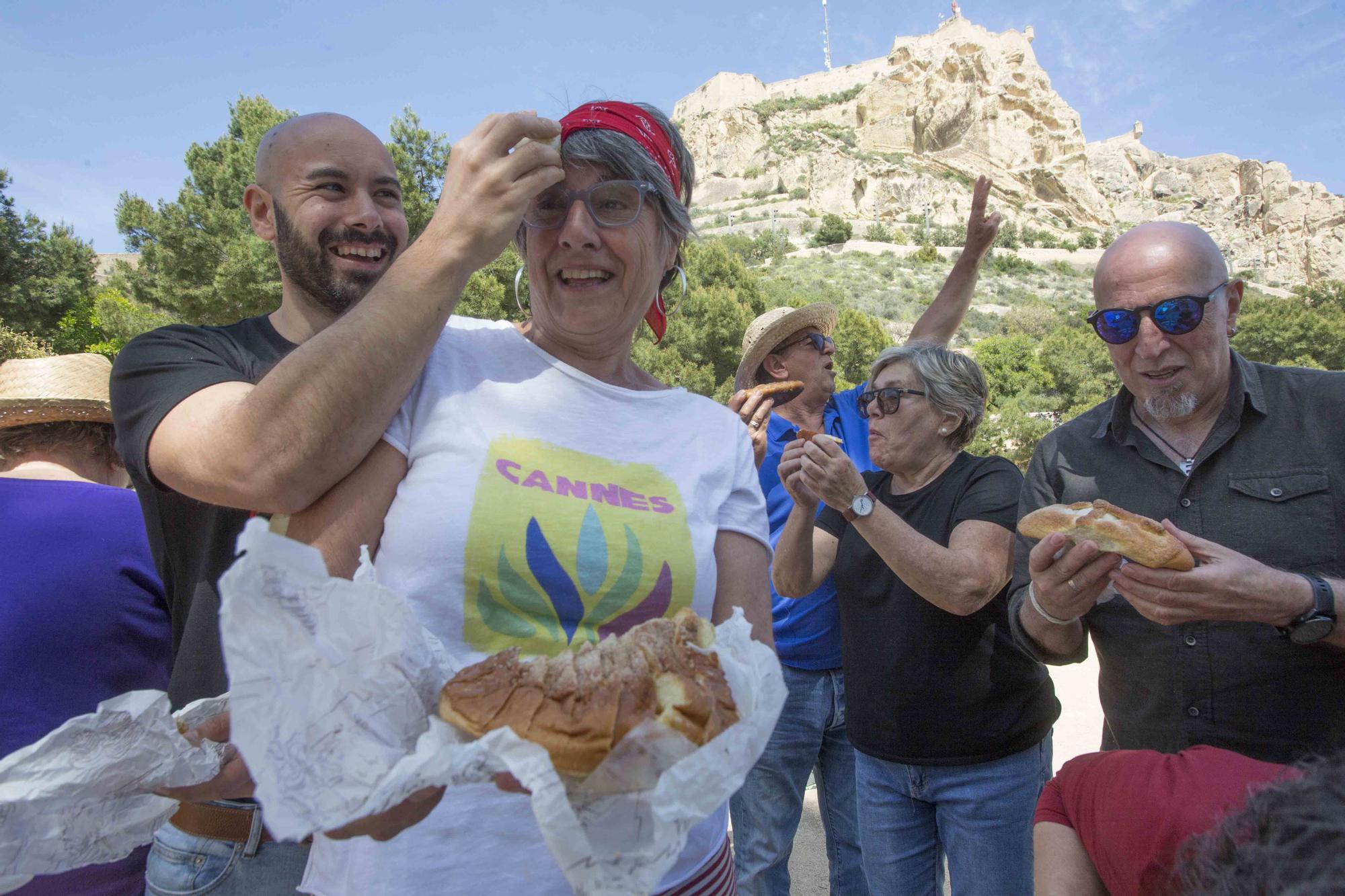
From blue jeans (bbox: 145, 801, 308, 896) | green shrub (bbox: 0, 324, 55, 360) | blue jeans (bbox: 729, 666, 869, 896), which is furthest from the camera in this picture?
green shrub (bbox: 0, 324, 55, 360)

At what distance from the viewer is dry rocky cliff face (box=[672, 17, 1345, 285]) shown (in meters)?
62.2

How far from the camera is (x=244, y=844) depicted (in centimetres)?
156

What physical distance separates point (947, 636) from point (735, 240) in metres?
50.5

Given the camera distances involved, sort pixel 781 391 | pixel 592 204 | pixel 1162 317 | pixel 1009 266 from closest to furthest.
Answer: pixel 592 204 < pixel 1162 317 < pixel 781 391 < pixel 1009 266

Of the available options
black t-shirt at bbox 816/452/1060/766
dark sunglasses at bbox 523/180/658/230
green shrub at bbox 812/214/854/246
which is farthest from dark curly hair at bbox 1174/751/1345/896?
green shrub at bbox 812/214/854/246

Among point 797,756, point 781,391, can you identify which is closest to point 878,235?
point 781,391

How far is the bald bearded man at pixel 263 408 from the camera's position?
1.00 meters

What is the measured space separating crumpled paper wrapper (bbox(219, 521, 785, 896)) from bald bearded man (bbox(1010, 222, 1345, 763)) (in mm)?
1395

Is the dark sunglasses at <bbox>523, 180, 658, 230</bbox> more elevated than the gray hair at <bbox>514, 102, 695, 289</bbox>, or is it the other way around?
the gray hair at <bbox>514, 102, 695, 289</bbox>

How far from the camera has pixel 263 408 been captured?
3.23ft

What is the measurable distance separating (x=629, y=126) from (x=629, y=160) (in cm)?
9

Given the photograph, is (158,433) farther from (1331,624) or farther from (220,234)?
(220,234)

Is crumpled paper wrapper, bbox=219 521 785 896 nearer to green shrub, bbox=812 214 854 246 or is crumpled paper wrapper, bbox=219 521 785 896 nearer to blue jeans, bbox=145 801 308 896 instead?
blue jeans, bbox=145 801 308 896

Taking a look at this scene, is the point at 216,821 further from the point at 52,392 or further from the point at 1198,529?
the point at 1198,529
